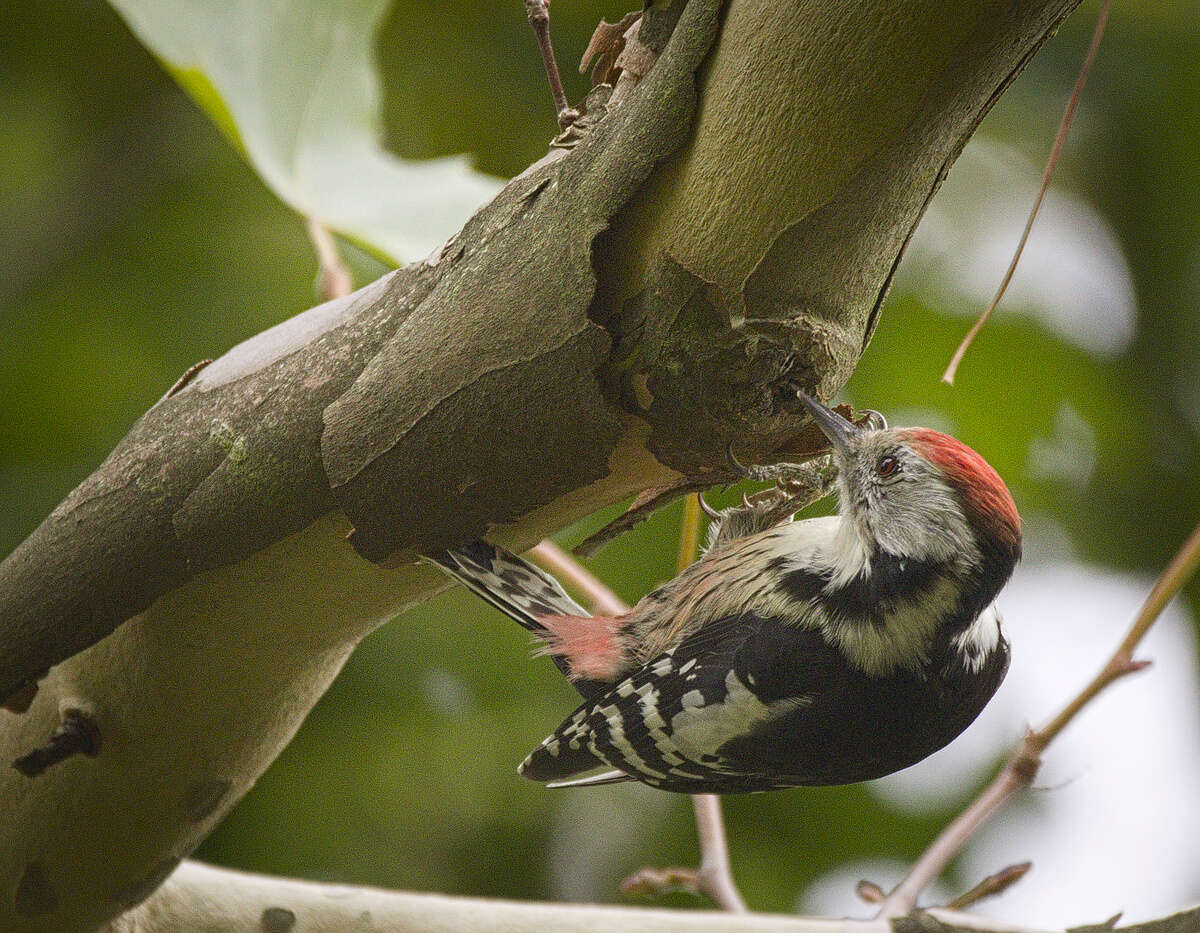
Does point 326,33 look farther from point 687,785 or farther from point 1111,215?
point 1111,215

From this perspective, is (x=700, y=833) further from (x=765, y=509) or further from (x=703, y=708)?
(x=765, y=509)

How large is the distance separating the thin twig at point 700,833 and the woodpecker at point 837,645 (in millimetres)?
41

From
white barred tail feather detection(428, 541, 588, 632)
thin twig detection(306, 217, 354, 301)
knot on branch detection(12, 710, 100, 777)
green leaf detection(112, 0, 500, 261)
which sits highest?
green leaf detection(112, 0, 500, 261)

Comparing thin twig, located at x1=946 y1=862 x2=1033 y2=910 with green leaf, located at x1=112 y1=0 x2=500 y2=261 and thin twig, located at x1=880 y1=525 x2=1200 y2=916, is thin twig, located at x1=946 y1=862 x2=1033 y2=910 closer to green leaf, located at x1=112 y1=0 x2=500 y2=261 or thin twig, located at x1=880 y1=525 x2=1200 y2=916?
thin twig, located at x1=880 y1=525 x2=1200 y2=916

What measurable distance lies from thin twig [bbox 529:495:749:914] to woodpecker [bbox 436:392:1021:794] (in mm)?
41

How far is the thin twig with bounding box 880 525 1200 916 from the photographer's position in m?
1.69

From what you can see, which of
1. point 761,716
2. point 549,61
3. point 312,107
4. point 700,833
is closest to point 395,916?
point 700,833

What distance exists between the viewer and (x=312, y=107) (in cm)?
221

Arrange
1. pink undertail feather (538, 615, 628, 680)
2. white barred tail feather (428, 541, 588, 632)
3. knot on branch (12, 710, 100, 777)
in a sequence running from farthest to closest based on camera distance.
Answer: pink undertail feather (538, 615, 628, 680), knot on branch (12, 710, 100, 777), white barred tail feather (428, 541, 588, 632)

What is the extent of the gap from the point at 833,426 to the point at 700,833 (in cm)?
85

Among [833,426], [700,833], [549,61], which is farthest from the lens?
[700,833]

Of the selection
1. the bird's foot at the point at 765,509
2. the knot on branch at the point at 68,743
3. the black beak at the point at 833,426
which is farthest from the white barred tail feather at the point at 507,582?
the knot on branch at the point at 68,743

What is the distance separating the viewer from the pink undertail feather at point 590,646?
7.01 feet

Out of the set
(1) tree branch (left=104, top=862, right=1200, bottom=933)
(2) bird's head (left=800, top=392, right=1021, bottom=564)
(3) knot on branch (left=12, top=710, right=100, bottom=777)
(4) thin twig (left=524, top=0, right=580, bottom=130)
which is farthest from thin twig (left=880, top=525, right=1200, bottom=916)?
(3) knot on branch (left=12, top=710, right=100, bottom=777)
